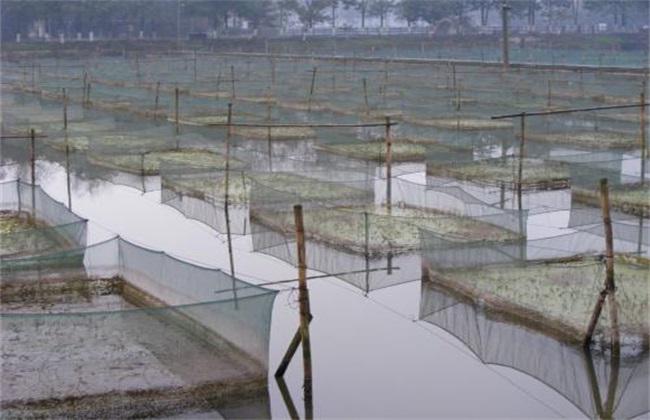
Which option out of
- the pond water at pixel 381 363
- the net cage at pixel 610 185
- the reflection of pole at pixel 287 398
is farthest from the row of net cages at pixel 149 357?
the net cage at pixel 610 185

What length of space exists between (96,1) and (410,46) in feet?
63.9

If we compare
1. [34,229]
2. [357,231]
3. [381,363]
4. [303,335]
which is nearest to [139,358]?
[303,335]

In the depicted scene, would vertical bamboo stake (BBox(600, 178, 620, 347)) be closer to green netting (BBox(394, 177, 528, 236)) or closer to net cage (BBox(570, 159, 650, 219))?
green netting (BBox(394, 177, 528, 236))

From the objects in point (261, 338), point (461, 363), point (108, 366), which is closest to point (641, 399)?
point (461, 363)

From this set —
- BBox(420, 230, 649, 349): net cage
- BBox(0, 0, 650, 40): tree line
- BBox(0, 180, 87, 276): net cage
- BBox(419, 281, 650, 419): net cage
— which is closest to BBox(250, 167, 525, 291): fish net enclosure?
BBox(420, 230, 649, 349): net cage

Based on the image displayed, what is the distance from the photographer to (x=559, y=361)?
8.80 metres

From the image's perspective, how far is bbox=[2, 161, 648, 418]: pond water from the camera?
27.0ft

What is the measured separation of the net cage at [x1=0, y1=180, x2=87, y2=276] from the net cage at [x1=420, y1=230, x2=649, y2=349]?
3.93 meters

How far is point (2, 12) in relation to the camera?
63.1 m

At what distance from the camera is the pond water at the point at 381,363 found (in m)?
8.23

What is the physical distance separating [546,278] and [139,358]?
436cm

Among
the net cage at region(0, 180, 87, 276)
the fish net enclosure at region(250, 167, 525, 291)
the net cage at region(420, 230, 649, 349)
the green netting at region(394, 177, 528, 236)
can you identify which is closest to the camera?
the net cage at region(420, 230, 649, 349)

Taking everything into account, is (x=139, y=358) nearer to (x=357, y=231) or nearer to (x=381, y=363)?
(x=381, y=363)

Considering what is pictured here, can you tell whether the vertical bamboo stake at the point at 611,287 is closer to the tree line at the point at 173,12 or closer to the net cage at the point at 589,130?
the net cage at the point at 589,130
